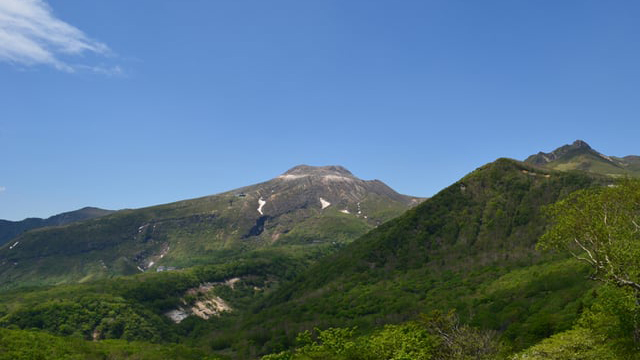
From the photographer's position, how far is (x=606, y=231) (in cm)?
4912

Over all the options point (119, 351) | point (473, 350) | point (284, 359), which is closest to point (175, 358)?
point (119, 351)

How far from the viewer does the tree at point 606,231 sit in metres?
46.9

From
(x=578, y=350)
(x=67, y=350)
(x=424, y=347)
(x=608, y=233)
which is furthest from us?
(x=67, y=350)

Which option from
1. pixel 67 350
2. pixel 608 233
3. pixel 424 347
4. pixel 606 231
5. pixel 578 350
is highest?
pixel 606 231

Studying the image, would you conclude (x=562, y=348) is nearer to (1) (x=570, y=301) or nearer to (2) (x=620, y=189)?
(2) (x=620, y=189)

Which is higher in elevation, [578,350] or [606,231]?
[606,231]

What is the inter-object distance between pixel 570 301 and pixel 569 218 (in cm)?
11869

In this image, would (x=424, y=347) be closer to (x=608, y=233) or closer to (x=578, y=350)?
(x=578, y=350)

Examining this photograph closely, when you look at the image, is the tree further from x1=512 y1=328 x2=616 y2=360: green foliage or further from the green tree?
x1=512 y1=328 x2=616 y2=360: green foliage

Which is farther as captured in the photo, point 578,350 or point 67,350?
point 67,350

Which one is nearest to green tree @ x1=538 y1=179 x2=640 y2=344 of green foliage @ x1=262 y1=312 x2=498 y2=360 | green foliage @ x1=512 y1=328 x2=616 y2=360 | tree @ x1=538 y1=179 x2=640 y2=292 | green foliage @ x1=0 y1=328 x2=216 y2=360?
tree @ x1=538 y1=179 x2=640 y2=292

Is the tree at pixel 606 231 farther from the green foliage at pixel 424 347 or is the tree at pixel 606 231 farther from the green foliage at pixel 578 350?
the green foliage at pixel 424 347

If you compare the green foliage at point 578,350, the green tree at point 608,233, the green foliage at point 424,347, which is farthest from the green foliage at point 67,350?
the green tree at point 608,233

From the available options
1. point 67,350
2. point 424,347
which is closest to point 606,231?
point 424,347
